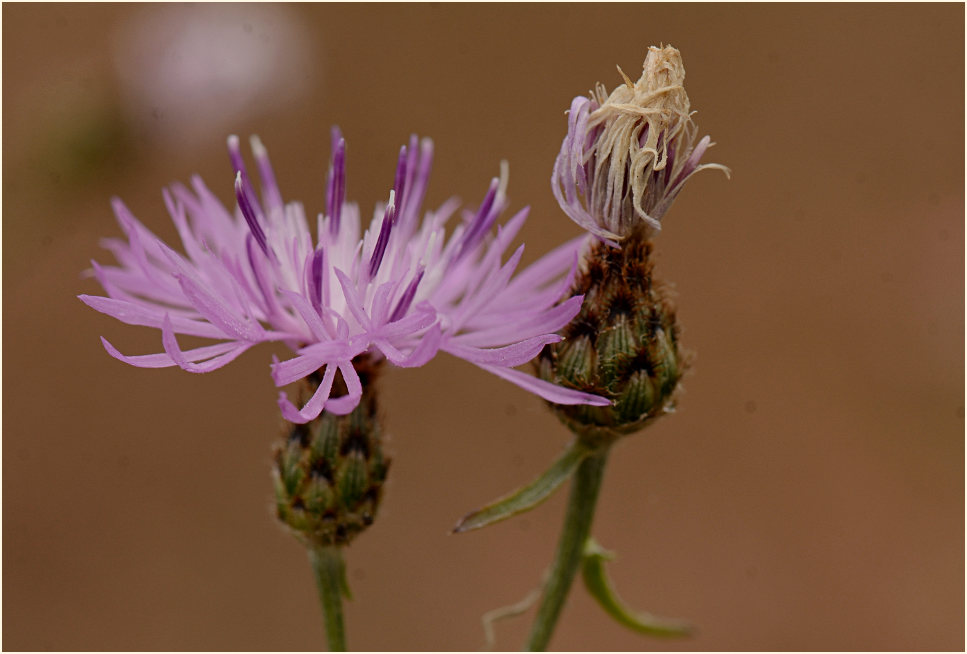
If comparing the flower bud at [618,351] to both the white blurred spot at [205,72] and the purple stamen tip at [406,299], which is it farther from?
the white blurred spot at [205,72]

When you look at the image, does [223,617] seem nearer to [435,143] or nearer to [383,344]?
[435,143]

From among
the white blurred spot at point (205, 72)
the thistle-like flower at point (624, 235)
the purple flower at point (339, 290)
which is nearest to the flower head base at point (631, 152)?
the thistle-like flower at point (624, 235)

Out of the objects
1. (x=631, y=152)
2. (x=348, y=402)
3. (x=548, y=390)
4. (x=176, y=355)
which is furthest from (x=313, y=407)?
(x=631, y=152)

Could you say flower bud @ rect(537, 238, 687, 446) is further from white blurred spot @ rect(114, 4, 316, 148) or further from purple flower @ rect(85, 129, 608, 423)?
white blurred spot @ rect(114, 4, 316, 148)

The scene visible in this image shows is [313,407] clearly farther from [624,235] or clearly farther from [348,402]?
[624,235]

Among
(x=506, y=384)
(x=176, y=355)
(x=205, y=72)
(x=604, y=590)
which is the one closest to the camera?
(x=176, y=355)
